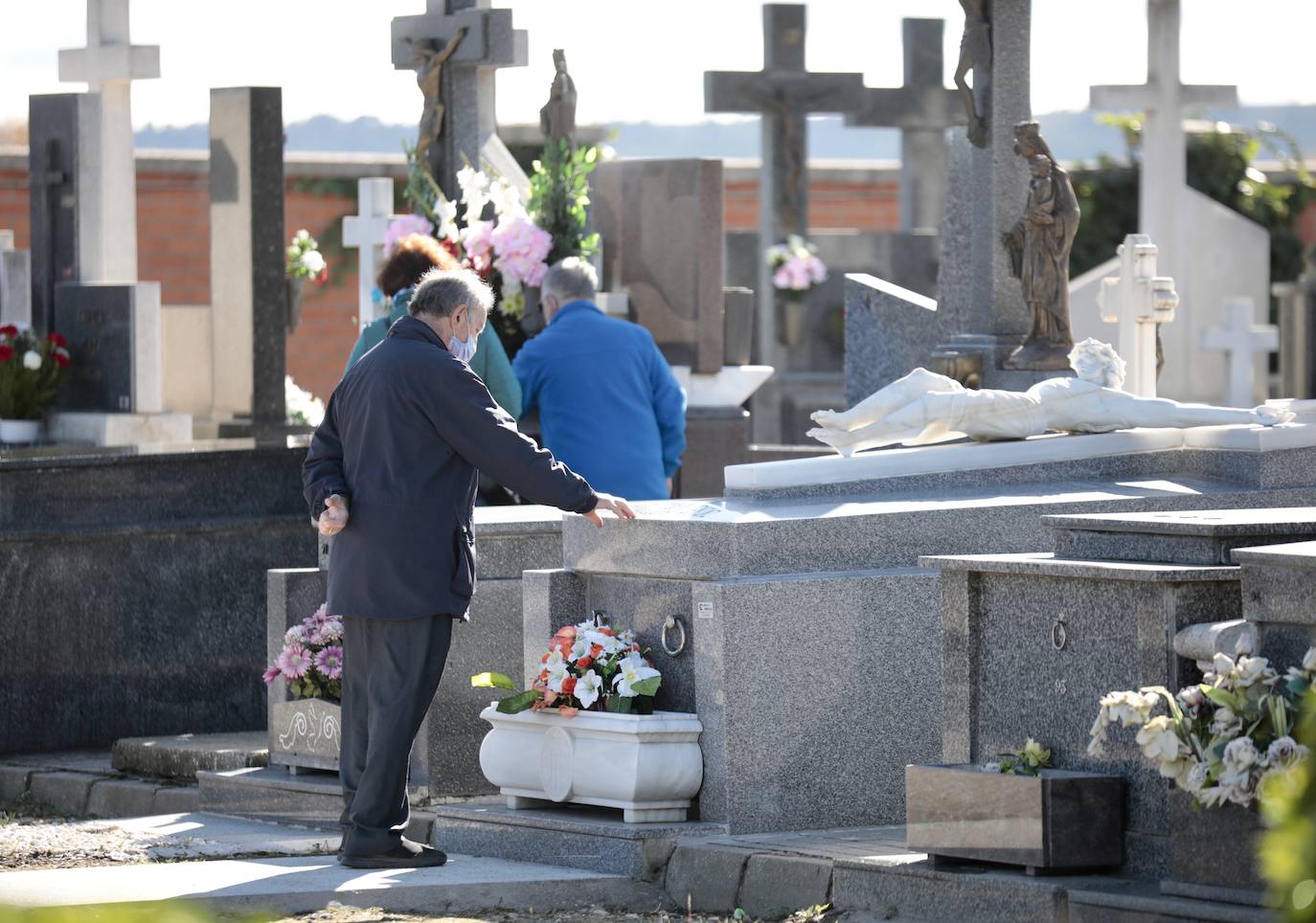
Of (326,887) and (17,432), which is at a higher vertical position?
(17,432)

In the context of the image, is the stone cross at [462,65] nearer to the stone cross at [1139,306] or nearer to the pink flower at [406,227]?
the pink flower at [406,227]

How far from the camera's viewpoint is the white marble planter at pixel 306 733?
284 inches

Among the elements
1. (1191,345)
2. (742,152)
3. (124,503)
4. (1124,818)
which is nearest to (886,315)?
(124,503)

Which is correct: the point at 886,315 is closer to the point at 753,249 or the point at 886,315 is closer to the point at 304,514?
the point at 304,514

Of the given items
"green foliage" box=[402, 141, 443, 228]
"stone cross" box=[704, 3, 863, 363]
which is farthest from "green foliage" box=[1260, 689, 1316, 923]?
"stone cross" box=[704, 3, 863, 363]

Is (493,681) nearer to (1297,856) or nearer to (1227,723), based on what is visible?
(1227,723)

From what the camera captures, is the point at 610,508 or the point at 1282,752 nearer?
the point at 1282,752

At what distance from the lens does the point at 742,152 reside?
46.4 meters

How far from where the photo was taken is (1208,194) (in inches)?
938

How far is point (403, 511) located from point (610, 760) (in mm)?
841

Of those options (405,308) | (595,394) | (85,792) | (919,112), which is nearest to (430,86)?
(595,394)

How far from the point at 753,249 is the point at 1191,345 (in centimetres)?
394

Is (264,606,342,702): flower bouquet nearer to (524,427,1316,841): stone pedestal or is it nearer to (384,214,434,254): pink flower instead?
(524,427,1316,841): stone pedestal

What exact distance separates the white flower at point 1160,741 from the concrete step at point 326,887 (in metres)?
1.46
